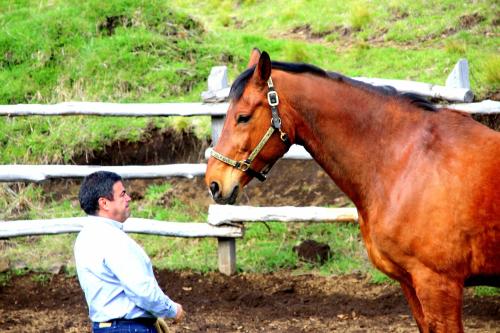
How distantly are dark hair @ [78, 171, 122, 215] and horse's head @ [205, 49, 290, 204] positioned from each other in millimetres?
→ 1014

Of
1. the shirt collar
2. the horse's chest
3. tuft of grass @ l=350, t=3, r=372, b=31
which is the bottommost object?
the horse's chest

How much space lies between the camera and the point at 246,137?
4.84 metres

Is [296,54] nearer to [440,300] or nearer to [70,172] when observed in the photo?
[70,172]

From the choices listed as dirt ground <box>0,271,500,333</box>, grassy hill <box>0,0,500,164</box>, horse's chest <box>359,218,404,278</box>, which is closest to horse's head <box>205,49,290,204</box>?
horse's chest <box>359,218,404,278</box>

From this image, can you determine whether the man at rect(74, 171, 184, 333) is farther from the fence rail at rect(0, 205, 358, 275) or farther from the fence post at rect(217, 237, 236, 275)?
the fence post at rect(217, 237, 236, 275)

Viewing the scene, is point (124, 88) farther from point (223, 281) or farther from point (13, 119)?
point (223, 281)

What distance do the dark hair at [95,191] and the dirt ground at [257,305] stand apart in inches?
111

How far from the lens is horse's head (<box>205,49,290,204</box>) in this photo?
4812 millimetres

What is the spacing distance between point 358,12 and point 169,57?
3004 millimetres

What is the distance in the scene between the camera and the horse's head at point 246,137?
189 inches

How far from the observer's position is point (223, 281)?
7535 mm

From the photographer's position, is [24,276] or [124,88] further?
[124,88]

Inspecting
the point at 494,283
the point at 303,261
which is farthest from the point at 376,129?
the point at 303,261

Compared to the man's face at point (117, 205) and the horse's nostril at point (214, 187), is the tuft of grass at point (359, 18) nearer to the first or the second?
the horse's nostril at point (214, 187)
